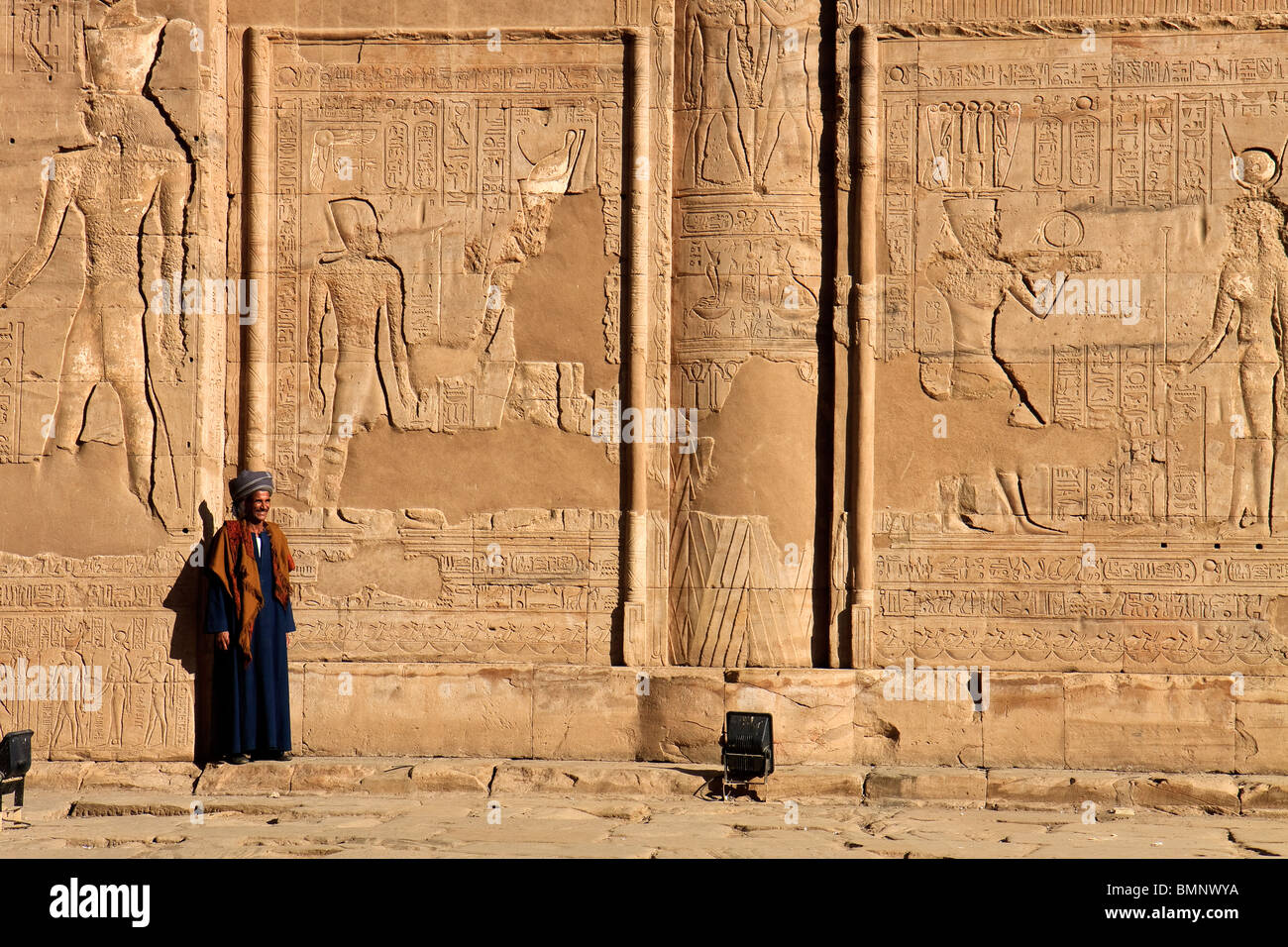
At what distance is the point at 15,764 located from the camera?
6645mm

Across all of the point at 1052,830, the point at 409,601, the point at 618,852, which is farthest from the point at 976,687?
the point at 409,601

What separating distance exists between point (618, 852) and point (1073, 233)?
4.28 m

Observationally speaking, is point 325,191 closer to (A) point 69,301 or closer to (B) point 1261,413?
(A) point 69,301

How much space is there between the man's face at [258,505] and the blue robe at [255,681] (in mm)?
114

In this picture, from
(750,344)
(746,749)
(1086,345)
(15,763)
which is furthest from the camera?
(750,344)

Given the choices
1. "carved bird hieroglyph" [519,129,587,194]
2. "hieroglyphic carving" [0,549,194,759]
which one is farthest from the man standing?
"carved bird hieroglyph" [519,129,587,194]

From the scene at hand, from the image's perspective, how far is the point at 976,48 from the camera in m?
7.96

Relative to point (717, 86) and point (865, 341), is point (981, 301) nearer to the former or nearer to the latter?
point (865, 341)

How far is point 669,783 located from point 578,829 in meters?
1.02

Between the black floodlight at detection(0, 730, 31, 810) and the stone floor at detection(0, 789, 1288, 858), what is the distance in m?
0.19

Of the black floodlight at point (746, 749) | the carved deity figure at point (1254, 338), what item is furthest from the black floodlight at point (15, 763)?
the carved deity figure at point (1254, 338)

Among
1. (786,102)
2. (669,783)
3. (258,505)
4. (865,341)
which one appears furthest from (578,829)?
(786,102)

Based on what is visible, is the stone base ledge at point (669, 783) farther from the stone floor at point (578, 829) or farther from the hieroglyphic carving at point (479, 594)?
the hieroglyphic carving at point (479, 594)

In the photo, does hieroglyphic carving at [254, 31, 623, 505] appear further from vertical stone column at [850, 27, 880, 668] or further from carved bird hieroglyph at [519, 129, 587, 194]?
vertical stone column at [850, 27, 880, 668]
